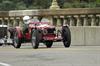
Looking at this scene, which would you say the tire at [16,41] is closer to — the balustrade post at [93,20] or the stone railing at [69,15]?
the stone railing at [69,15]

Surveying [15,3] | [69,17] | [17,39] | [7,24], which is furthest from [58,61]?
[15,3]

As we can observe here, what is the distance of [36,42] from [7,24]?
9.44m

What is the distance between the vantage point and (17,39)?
22906 mm

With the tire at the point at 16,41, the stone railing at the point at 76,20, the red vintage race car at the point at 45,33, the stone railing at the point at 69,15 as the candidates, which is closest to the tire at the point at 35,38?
the red vintage race car at the point at 45,33

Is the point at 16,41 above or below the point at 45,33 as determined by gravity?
below

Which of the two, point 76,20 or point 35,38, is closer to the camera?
point 35,38

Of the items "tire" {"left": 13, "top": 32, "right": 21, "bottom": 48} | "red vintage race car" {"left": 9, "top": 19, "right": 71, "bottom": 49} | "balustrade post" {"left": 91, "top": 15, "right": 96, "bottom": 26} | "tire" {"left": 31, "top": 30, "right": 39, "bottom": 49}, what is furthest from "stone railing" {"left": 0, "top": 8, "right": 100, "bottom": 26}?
"tire" {"left": 31, "top": 30, "right": 39, "bottom": 49}

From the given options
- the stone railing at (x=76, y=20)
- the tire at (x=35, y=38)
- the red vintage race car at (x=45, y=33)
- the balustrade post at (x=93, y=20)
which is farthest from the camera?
the balustrade post at (x=93, y=20)

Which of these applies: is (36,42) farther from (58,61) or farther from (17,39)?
(58,61)

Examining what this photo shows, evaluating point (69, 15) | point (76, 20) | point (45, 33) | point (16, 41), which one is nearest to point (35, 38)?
point (45, 33)

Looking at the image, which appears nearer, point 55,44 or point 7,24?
Result: point 55,44

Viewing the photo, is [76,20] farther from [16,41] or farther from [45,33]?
[45,33]

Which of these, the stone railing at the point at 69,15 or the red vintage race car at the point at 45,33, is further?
the stone railing at the point at 69,15

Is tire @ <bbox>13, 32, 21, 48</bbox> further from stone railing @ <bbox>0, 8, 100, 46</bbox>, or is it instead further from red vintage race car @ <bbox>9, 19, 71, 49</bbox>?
stone railing @ <bbox>0, 8, 100, 46</bbox>
